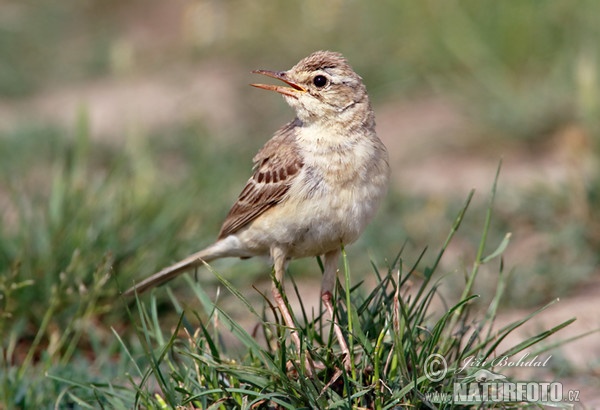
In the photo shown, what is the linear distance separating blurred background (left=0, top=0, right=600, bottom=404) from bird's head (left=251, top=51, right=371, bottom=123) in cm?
86

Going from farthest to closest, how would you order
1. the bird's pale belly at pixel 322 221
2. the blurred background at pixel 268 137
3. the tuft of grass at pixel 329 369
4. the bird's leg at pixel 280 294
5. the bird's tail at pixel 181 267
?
1. the blurred background at pixel 268 137
2. the bird's tail at pixel 181 267
3. the bird's pale belly at pixel 322 221
4. the bird's leg at pixel 280 294
5. the tuft of grass at pixel 329 369

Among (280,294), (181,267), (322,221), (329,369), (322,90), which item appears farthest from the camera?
(181,267)

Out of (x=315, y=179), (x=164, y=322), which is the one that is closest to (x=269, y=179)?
(x=315, y=179)

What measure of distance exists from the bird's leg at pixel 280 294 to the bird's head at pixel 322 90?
60 cm

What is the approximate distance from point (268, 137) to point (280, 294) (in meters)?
5.63

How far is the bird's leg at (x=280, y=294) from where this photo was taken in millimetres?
3760

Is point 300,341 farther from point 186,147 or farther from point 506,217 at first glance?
point 186,147

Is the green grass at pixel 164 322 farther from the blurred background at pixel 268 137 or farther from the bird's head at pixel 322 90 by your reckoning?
the bird's head at pixel 322 90

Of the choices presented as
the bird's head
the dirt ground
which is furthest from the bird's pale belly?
the dirt ground

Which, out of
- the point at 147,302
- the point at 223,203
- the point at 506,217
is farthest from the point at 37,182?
the point at 506,217

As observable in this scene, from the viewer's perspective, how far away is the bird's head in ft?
13.6

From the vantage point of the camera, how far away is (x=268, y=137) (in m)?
9.37

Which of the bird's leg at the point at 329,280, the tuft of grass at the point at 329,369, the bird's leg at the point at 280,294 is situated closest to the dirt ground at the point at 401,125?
the bird's leg at the point at 329,280

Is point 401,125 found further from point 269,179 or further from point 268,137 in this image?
point 269,179
